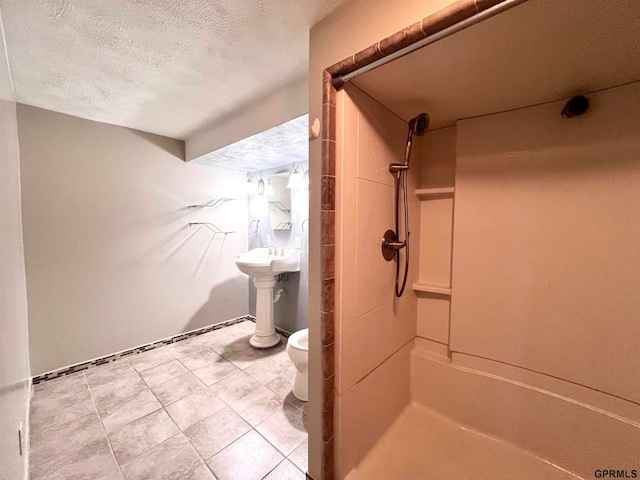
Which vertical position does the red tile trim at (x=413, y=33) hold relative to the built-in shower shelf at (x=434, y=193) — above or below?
above

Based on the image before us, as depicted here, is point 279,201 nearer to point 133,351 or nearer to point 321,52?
point 321,52

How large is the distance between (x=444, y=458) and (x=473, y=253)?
3.60 feet

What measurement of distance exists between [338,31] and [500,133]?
1.00 m

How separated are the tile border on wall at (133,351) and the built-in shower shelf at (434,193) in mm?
2086

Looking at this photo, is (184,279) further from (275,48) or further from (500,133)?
(500,133)

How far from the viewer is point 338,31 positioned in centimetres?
97

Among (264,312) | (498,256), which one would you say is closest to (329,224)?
(498,256)

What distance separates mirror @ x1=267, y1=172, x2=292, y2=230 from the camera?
269cm

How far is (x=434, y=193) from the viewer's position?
59.9 inches

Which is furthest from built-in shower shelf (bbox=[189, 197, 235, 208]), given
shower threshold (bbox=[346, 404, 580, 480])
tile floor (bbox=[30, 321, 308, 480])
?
Answer: shower threshold (bbox=[346, 404, 580, 480])

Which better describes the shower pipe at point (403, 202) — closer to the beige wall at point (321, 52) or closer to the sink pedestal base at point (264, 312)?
the beige wall at point (321, 52)

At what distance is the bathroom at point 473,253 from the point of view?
37.3 inches

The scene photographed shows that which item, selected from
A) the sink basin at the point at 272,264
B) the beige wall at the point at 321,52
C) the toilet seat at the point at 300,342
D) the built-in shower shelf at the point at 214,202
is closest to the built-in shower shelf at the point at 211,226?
the built-in shower shelf at the point at 214,202

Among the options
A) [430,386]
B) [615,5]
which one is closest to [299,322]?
[430,386]
